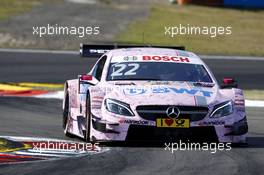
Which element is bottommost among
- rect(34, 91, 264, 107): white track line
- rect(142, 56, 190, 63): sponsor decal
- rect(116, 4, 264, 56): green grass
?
rect(116, 4, 264, 56): green grass

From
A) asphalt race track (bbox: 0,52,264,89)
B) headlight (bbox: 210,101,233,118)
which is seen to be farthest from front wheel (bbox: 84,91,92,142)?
asphalt race track (bbox: 0,52,264,89)

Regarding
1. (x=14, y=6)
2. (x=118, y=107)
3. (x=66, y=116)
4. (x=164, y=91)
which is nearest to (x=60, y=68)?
(x=66, y=116)

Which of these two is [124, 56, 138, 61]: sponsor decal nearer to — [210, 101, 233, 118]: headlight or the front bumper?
the front bumper

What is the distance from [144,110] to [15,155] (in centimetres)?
166

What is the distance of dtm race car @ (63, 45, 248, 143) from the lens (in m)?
11.4

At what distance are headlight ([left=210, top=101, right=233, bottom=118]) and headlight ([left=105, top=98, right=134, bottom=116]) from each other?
96 centimetres

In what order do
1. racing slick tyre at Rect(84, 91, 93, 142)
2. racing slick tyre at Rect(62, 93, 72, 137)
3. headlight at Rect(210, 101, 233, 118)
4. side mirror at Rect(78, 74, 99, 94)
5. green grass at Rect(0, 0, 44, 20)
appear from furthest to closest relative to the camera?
1. green grass at Rect(0, 0, 44, 20)
2. racing slick tyre at Rect(62, 93, 72, 137)
3. side mirror at Rect(78, 74, 99, 94)
4. racing slick tyre at Rect(84, 91, 93, 142)
5. headlight at Rect(210, 101, 233, 118)

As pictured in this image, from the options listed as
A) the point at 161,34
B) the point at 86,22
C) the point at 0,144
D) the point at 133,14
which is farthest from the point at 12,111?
the point at 133,14

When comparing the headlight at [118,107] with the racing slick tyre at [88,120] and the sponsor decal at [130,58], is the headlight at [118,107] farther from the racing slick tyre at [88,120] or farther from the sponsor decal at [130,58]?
the sponsor decal at [130,58]

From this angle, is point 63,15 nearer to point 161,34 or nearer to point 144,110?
point 161,34

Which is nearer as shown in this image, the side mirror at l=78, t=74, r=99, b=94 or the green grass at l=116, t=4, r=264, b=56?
the side mirror at l=78, t=74, r=99, b=94

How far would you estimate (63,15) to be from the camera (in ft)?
123

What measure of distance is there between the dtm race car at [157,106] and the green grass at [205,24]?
59.1 feet

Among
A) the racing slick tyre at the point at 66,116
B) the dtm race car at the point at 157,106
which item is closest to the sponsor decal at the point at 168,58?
the dtm race car at the point at 157,106
